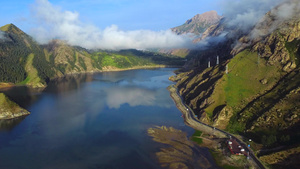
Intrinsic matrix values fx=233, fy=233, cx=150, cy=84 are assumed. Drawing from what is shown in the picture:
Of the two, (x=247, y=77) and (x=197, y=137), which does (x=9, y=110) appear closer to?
(x=197, y=137)

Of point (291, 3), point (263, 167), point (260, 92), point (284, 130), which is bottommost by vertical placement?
point (263, 167)

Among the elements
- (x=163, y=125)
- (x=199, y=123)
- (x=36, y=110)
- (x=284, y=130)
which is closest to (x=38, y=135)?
(x=36, y=110)

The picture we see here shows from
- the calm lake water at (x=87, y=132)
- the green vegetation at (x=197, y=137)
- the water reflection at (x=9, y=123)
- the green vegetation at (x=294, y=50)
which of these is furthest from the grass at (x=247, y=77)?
the water reflection at (x=9, y=123)

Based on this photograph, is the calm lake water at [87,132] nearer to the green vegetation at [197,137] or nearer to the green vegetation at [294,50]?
the green vegetation at [197,137]

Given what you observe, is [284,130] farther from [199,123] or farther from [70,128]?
[70,128]

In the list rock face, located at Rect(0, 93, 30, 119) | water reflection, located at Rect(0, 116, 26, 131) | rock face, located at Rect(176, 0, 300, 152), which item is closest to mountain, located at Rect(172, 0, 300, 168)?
rock face, located at Rect(176, 0, 300, 152)

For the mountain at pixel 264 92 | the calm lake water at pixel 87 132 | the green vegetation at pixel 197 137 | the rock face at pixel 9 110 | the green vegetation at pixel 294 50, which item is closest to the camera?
the calm lake water at pixel 87 132
